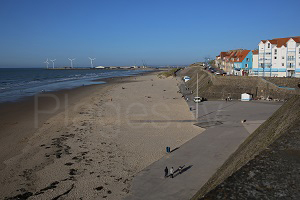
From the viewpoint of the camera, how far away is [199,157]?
52.9 ft

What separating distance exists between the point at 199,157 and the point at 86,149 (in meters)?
8.58

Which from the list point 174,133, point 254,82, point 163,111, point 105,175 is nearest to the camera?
point 105,175

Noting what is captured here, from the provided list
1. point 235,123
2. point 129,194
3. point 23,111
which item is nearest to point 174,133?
point 235,123

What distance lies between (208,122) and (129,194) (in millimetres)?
14654

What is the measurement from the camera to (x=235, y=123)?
78.0ft

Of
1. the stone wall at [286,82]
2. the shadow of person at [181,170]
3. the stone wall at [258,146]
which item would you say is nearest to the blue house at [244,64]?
the stone wall at [286,82]

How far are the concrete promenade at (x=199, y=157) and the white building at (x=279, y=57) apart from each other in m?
18.3

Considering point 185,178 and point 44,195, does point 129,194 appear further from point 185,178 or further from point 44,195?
point 44,195

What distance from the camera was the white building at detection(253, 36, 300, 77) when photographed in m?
41.3

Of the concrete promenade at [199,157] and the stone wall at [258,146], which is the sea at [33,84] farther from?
the stone wall at [258,146]

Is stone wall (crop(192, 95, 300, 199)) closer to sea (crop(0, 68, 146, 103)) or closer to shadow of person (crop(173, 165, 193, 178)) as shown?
shadow of person (crop(173, 165, 193, 178))

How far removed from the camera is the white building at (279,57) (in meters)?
41.3

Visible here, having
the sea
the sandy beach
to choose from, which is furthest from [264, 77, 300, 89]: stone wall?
the sea

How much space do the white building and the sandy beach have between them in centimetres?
2325
